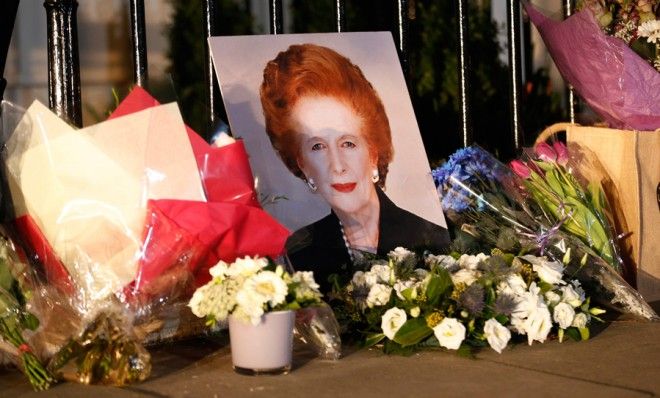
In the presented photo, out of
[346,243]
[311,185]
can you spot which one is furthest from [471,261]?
[311,185]

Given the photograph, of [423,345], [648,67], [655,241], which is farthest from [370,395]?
[648,67]

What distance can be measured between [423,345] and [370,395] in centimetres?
38

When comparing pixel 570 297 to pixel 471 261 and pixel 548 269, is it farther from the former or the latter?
pixel 471 261

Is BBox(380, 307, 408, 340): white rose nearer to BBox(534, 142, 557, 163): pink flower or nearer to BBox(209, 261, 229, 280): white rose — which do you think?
BBox(209, 261, 229, 280): white rose

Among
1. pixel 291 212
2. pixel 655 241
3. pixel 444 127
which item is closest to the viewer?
pixel 291 212

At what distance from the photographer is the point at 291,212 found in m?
3.06

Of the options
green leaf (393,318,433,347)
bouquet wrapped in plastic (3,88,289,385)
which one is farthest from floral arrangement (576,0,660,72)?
bouquet wrapped in plastic (3,88,289,385)

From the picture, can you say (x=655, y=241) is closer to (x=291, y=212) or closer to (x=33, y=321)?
(x=291, y=212)

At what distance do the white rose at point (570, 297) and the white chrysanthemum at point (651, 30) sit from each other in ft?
3.23

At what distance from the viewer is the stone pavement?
7.61ft

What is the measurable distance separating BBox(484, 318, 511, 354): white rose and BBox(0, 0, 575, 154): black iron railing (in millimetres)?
729

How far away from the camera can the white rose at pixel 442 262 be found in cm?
283

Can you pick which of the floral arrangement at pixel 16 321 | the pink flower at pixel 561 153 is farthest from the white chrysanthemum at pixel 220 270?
the pink flower at pixel 561 153

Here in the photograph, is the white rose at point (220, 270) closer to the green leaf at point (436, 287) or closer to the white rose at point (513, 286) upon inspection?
the green leaf at point (436, 287)
